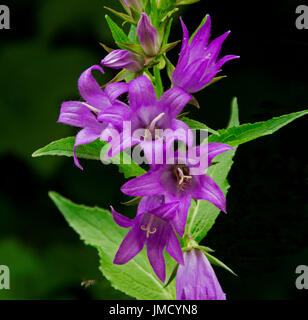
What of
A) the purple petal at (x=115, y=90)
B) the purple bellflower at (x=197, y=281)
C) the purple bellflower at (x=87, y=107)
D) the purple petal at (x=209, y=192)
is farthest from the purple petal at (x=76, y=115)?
the purple bellflower at (x=197, y=281)

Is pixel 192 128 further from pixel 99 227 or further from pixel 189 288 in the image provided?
pixel 99 227

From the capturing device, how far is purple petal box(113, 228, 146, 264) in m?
1.45

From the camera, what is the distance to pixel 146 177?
1322 millimetres

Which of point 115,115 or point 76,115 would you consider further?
point 76,115

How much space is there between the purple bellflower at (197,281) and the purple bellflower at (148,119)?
1.22 ft

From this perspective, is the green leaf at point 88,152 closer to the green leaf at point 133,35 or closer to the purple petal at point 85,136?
the purple petal at point 85,136

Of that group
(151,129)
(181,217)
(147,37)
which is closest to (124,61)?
(147,37)

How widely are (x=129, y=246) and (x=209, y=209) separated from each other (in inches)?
14.0

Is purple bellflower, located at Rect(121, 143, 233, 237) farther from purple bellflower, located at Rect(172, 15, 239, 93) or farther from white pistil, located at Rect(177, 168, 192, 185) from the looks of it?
purple bellflower, located at Rect(172, 15, 239, 93)

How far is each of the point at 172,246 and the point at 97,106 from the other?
43 centimetres

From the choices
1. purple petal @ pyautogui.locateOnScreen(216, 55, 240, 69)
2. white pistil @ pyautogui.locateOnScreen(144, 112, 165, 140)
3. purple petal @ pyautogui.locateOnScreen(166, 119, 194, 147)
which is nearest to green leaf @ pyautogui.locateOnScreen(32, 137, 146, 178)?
white pistil @ pyautogui.locateOnScreen(144, 112, 165, 140)

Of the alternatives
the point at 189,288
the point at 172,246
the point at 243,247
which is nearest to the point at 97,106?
the point at 172,246

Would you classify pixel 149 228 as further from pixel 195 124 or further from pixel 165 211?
pixel 195 124

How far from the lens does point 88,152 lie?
4.95 ft
